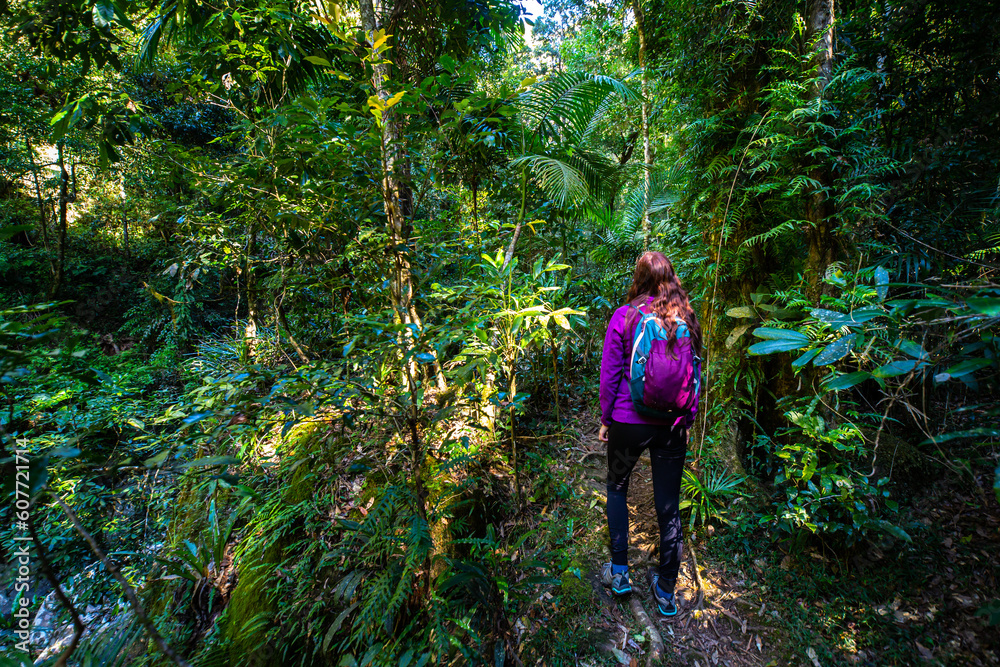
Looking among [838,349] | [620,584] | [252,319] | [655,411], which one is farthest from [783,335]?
[252,319]

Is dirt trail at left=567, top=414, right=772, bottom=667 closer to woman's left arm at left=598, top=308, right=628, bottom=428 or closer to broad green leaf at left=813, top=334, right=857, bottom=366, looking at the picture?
woman's left arm at left=598, top=308, right=628, bottom=428

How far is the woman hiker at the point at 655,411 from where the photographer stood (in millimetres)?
1956

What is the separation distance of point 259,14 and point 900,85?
397cm

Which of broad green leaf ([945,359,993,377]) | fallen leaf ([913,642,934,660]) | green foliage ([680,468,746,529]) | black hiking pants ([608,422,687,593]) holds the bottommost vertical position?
fallen leaf ([913,642,934,660])

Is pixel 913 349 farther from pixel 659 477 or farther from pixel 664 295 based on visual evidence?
pixel 659 477

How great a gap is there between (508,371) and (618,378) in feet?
2.11

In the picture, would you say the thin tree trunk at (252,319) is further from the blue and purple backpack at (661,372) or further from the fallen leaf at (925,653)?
the fallen leaf at (925,653)

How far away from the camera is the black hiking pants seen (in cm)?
203

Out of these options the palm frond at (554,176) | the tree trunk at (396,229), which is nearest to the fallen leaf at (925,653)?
the tree trunk at (396,229)

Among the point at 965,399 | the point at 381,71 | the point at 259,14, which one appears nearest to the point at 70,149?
the point at 259,14

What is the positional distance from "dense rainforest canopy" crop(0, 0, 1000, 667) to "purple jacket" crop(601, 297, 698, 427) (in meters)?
0.27

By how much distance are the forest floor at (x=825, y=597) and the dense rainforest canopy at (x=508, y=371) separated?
0.05 feet

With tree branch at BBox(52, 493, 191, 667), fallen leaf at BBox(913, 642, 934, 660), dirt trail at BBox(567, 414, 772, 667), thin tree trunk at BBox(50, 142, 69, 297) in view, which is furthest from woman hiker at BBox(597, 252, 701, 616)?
thin tree trunk at BBox(50, 142, 69, 297)

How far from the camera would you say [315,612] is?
1938mm
